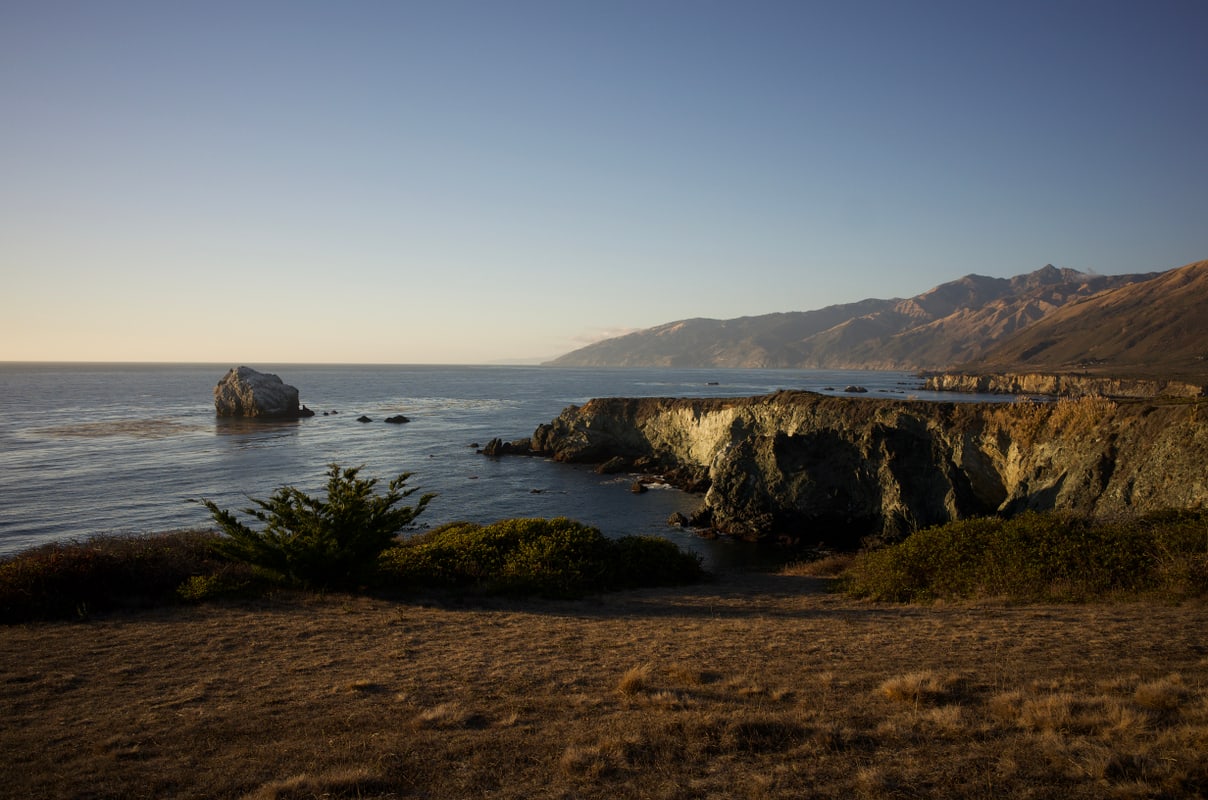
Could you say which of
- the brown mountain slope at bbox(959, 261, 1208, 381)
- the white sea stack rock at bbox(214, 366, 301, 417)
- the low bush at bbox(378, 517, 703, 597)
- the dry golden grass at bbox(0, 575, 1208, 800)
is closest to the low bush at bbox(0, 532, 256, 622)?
the dry golden grass at bbox(0, 575, 1208, 800)

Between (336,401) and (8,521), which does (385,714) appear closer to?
(8,521)

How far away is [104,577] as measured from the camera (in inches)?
579

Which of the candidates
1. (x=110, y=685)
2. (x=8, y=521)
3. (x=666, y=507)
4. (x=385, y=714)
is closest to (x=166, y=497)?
(x=8, y=521)

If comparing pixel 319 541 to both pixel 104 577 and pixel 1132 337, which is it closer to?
pixel 104 577

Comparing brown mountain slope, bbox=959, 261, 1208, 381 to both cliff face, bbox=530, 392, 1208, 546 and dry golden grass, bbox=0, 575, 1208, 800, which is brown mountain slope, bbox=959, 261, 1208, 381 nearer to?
cliff face, bbox=530, 392, 1208, 546

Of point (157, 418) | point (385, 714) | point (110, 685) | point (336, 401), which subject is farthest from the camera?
point (336, 401)

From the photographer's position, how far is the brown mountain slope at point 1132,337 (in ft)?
397

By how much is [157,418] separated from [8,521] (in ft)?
190

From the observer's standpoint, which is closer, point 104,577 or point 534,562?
point 104,577

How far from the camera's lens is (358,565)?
16359 mm

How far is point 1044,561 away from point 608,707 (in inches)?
540

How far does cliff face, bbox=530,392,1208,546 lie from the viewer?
2506cm

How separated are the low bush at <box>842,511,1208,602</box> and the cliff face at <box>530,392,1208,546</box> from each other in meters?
7.88

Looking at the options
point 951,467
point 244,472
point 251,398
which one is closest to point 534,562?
point 951,467
